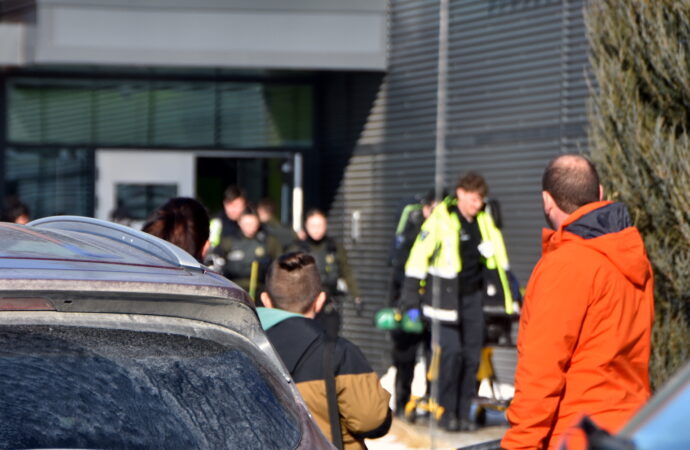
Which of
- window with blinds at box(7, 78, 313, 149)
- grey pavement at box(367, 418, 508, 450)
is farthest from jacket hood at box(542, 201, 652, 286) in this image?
window with blinds at box(7, 78, 313, 149)

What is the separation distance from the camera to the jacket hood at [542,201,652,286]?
13.4ft

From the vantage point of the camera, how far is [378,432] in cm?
441

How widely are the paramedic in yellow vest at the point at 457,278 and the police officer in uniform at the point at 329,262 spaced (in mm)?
2076

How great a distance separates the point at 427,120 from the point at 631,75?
699cm

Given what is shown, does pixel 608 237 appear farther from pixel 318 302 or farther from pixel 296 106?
pixel 296 106

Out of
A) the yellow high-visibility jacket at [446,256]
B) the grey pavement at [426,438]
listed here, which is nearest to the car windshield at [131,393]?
the grey pavement at [426,438]

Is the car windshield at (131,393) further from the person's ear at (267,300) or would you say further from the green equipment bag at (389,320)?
the green equipment bag at (389,320)

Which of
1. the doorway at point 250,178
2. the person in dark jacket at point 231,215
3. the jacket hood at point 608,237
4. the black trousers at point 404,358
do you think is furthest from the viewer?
the doorway at point 250,178

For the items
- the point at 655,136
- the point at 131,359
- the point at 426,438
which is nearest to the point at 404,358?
the point at 426,438

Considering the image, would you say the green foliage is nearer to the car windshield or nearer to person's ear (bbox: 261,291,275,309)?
person's ear (bbox: 261,291,275,309)

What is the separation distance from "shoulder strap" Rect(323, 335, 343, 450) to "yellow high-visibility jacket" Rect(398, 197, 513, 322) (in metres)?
4.92

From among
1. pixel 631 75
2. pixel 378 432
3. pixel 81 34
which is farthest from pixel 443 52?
pixel 378 432

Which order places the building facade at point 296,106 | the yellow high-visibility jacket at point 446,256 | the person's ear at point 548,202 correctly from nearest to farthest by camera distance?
the person's ear at point 548,202
the yellow high-visibility jacket at point 446,256
the building facade at point 296,106

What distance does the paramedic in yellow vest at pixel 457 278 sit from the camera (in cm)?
925
